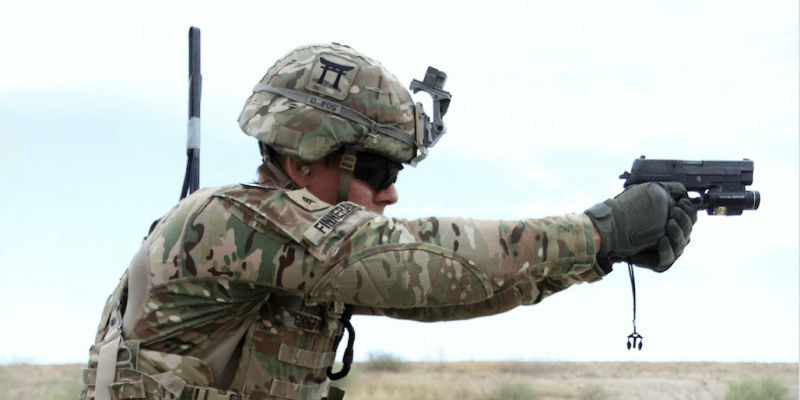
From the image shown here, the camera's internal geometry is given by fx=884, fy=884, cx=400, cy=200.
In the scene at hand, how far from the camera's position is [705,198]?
14.0 feet

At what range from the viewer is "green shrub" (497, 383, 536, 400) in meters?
21.1

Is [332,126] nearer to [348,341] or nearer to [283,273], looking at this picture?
[283,273]

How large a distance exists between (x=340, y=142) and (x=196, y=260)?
784 mm

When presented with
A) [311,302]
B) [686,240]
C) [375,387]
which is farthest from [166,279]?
[375,387]

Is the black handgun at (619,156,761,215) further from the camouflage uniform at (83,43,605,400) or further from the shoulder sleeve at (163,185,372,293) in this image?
the shoulder sleeve at (163,185,372,293)

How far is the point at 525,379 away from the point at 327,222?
20247 millimetres

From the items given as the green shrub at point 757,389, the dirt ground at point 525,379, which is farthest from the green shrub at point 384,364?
the green shrub at point 757,389

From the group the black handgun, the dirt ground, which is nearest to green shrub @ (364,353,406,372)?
the dirt ground

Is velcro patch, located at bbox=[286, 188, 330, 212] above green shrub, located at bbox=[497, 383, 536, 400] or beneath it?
above

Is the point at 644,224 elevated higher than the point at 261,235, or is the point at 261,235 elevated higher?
the point at 644,224

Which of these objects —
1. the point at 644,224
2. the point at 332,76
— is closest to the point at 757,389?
the point at 644,224

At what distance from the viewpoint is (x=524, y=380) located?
2248 cm

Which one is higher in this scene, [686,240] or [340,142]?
[340,142]

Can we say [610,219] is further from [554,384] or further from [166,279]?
[554,384]
